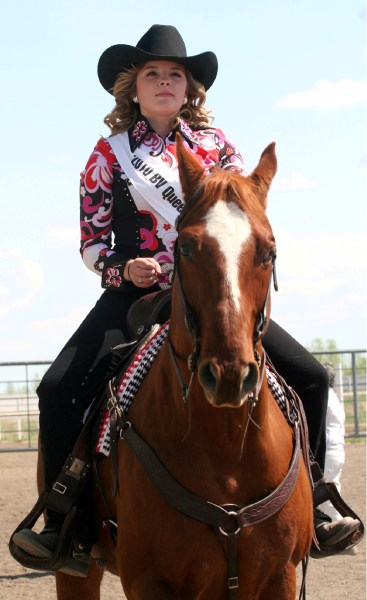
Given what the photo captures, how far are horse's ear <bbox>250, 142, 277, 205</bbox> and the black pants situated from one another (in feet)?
3.63

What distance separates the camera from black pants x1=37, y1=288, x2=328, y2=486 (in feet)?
16.9

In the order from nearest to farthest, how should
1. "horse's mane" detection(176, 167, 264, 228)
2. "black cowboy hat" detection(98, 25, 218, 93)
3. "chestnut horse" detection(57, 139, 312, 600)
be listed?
"chestnut horse" detection(57, 139, 312, 600), "horse's mane" detection(176, 167, 264, 228), "black cowboy hat" detection(98, 25, 218, 93)

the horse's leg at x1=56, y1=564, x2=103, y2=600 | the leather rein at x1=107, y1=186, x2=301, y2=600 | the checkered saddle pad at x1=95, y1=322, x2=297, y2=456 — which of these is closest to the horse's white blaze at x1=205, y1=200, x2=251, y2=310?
the leather rein at x1=107, y1=186, x2=301, y2=600

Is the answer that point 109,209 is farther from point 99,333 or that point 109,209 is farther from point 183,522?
point 183,522

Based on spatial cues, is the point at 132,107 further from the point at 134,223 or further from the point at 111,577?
the point at 111,577

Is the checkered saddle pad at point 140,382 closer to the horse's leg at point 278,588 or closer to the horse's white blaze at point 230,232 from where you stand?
the horse's leg at point 278,588

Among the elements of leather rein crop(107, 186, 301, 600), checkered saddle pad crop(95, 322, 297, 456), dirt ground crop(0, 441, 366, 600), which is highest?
checkered saddle pad crop(95, 322, 297, 456)

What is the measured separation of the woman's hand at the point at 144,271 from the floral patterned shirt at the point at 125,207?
0.98ft

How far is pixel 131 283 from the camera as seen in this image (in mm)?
5398

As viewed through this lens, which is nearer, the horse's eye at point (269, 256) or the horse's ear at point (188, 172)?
the horse's eye at point (269, 256)

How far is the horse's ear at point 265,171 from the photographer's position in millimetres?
4180

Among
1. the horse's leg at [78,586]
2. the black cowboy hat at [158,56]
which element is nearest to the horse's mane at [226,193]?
the black cowboy hat at [158,56]

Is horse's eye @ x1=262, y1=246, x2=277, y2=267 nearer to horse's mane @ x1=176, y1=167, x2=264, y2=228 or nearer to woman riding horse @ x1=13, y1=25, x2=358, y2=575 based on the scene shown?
horse's mane @ x1=176, y1=167, x2=264, y2=228

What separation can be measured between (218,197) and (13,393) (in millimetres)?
18877
